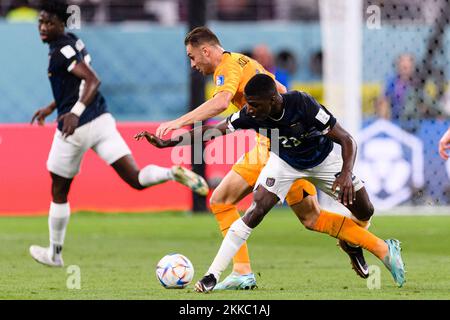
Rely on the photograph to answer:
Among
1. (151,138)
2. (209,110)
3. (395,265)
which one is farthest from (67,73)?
(395,265)

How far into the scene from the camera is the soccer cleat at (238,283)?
9.20 m

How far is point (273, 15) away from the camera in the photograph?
2277cm

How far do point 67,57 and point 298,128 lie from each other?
11.2 ft

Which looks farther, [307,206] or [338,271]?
[338,271]

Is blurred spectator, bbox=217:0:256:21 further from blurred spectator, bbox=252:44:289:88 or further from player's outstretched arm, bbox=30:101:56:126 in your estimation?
player's outstretched arm, bbox=30:101:56:126

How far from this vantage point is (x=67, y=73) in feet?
37.7

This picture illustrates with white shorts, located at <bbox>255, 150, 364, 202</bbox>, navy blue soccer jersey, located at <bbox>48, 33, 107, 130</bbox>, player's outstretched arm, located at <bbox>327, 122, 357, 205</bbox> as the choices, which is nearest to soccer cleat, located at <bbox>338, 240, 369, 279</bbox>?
white shorts, located at <bbox>255, 150, 364, 202</bbox>

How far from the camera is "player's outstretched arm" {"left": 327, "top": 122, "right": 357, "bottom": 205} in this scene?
8664 millimetres

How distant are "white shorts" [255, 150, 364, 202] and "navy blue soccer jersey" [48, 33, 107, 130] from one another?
9.75 ft
